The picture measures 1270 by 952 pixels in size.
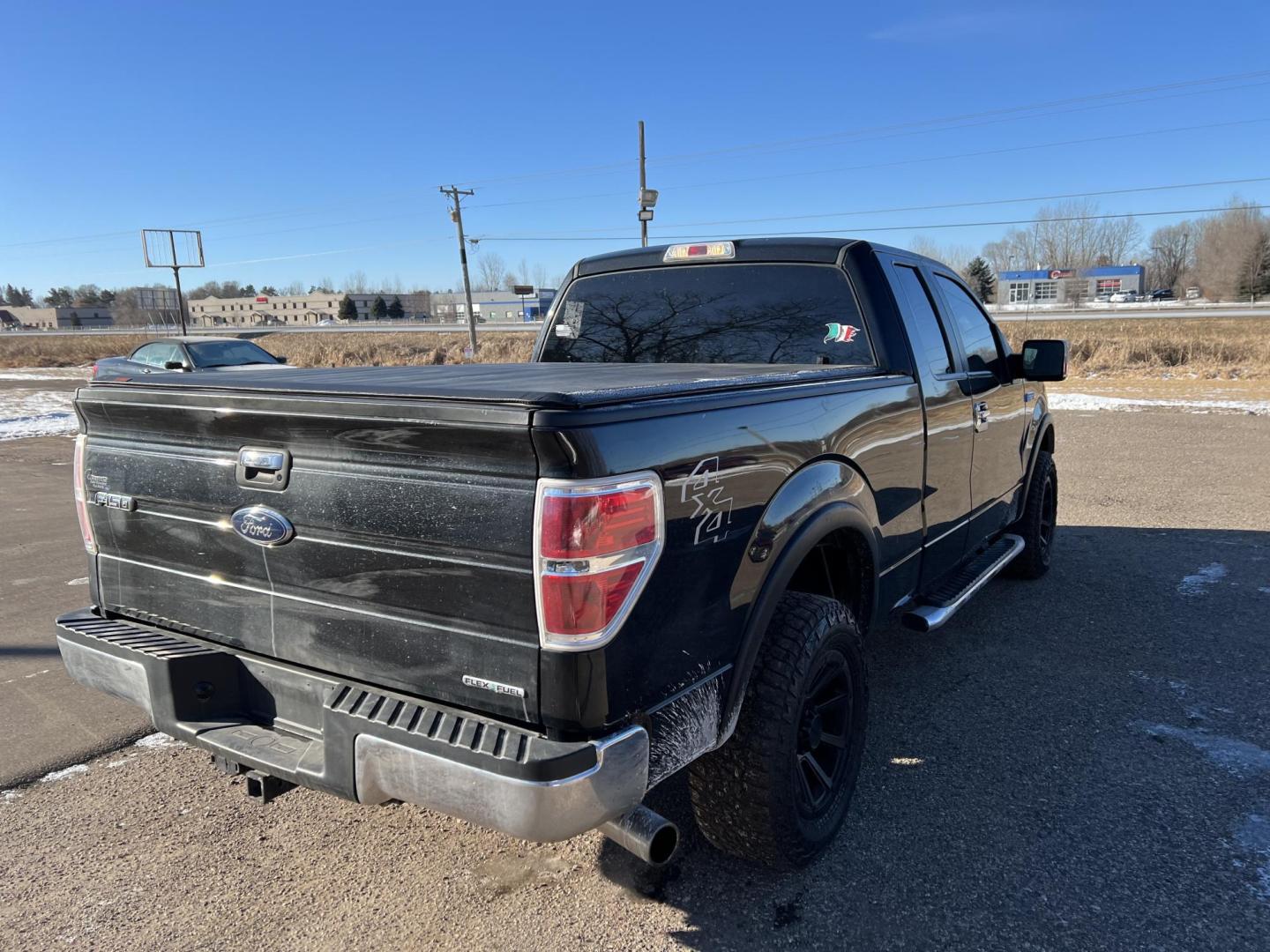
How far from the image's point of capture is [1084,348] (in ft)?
77.9

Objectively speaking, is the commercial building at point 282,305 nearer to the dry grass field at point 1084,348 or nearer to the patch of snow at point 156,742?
the dry grass field at point 1084,348

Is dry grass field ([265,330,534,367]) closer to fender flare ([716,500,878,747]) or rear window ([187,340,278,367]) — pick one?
rear window ([187,340,278,367])

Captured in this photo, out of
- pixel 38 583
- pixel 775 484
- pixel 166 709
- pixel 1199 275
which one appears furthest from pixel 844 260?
pixel 1199 275

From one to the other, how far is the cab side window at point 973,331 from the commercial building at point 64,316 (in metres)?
137

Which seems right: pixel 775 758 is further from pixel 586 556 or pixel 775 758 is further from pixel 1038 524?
pixel 1038 524

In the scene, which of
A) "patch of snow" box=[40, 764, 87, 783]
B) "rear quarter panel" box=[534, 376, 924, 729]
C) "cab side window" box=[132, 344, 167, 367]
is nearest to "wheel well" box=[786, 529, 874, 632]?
"rear quarter panel" box=[534, 376, 924, 729]

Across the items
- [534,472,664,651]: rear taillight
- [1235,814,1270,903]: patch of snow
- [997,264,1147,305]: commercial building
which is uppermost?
[997,264,1147,305]: commercial building

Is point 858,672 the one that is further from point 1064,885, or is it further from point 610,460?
point 610,460

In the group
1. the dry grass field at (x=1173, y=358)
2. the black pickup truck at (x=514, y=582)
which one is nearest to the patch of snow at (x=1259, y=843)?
the black pickup truck at (x=514, y=582)

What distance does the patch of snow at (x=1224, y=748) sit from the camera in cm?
322

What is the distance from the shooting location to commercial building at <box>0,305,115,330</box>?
118500mm

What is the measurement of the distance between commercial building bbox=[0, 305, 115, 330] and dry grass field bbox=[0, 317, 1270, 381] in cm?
7371

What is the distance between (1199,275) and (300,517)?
11055 cm

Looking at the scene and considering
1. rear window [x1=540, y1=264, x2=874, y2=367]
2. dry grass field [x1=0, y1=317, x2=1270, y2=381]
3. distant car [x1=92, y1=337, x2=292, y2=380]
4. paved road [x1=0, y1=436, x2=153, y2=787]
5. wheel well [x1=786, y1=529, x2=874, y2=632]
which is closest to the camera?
wheel well [x1=786, y1=529, x2=874, y2=632]
